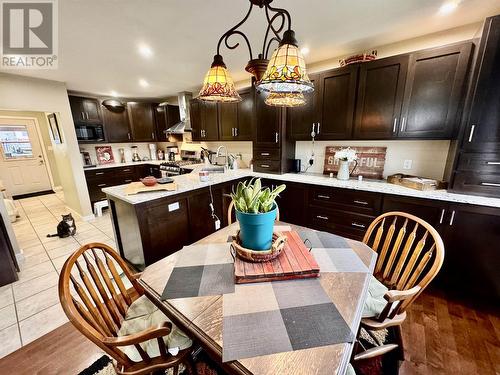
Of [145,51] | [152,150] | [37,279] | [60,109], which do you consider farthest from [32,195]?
[145,51]

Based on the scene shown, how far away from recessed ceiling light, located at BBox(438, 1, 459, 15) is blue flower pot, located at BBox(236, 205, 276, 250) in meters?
2.21

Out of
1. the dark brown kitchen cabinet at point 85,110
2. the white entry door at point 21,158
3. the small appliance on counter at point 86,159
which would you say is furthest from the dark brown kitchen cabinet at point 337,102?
the white entry door at point 21,158

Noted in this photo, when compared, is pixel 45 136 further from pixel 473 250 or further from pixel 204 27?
pixel 473 250

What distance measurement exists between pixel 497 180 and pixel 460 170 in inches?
9.4

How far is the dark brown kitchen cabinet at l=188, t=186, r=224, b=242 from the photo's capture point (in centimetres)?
243

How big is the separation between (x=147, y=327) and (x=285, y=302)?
2.41 ft

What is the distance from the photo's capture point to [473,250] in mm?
1735

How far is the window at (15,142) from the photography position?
5.01 m

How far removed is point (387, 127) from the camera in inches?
86.9

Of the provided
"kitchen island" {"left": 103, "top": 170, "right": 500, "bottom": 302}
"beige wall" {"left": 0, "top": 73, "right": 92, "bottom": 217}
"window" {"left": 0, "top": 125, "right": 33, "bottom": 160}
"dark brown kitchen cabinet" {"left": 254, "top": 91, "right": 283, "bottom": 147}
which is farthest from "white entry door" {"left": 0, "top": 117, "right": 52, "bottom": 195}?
"dark brown kitchen cabinet" {"left": 254, "top": 91, "right": 283, "bottom": 147}

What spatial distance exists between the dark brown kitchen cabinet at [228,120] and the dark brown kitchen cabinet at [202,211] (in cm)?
128

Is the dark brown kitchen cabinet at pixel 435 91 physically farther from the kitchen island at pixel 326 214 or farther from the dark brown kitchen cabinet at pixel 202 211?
the dark brown kitchen cabinet at pixel 202 211

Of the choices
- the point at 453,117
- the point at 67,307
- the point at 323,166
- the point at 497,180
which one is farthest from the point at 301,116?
the point at 67,307

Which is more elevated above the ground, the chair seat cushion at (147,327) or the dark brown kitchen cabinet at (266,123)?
the dark brown kitchen cabinet at (266,123)
